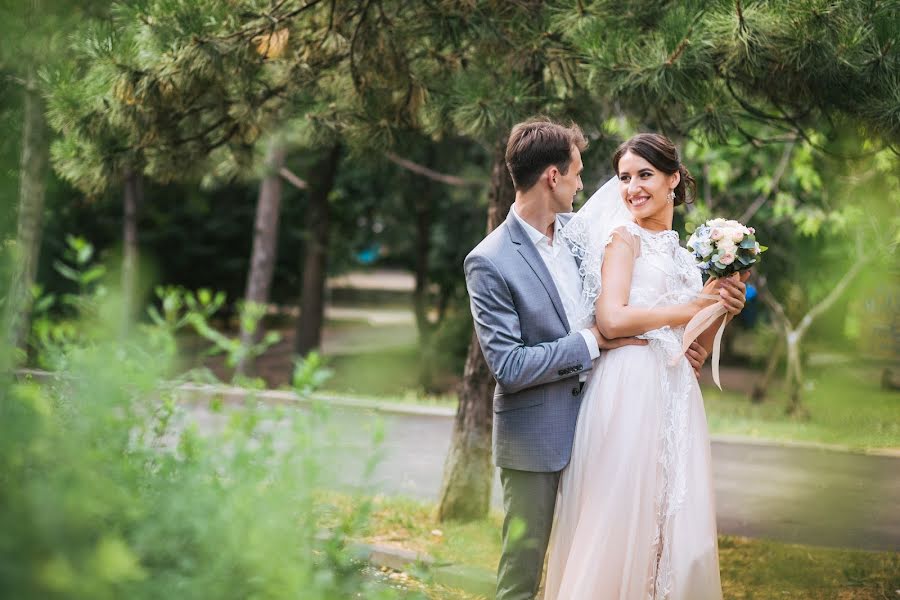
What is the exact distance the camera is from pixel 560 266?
3.54 m

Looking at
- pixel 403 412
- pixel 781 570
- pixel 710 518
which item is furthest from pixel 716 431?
pixel 710 518

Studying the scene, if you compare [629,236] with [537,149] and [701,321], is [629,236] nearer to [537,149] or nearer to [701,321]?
[701,321]

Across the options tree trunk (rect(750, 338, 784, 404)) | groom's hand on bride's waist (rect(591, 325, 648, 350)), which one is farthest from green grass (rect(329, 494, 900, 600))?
tree trunk (rect(750, 338, 784, 404))

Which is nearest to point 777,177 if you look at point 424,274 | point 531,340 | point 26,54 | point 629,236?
point 424,274

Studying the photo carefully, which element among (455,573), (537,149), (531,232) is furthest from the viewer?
(455,573)

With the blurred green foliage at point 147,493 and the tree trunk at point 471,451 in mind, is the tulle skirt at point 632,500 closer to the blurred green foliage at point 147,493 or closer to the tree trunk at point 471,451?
the blurred green foliage at point 147,493

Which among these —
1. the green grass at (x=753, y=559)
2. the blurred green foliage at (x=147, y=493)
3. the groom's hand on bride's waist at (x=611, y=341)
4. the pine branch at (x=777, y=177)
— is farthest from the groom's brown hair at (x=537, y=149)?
the pine branch at (x=777, y=177)

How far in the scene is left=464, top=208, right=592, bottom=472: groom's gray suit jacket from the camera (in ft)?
10.7

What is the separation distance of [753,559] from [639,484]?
2708mm

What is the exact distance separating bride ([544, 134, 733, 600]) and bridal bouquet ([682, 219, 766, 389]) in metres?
0.06

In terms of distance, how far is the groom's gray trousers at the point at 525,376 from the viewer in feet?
10.7

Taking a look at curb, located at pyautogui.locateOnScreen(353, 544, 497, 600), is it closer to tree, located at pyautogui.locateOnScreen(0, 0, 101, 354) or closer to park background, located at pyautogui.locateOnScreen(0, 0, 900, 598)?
park background, located at pyautogui.locateOnScreen(0, 0, 900, 598)

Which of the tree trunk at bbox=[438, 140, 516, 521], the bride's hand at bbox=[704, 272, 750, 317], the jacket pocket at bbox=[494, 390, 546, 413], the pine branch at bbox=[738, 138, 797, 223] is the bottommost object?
the tree trunk at bbox=[438, 140, 516, 521]

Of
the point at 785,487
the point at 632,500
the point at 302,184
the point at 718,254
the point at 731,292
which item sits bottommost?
the point at 785,487
